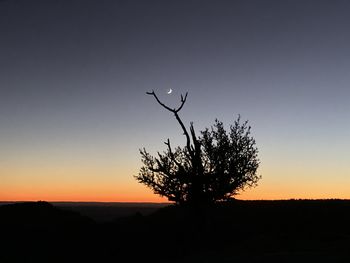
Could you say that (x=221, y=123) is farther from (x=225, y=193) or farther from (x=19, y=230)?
(x=19, y=230)

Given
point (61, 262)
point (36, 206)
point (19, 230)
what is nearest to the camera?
point (61, 262)

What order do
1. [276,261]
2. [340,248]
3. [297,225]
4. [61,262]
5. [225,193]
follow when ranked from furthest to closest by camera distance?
[297,225], [225,193], [61,262], [340,248], [276,261]

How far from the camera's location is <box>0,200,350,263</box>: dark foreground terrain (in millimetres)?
40125

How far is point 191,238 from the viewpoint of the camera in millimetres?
50281

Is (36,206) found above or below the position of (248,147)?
below

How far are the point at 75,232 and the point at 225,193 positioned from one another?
15.5m

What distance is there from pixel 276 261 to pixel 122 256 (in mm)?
17269

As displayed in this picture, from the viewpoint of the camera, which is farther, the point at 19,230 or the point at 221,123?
the point at 221,123

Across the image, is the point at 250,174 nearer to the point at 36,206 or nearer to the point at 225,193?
the point at 225,193

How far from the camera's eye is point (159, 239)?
51.4 m

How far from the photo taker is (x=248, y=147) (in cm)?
5147

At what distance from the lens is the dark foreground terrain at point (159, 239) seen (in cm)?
4012

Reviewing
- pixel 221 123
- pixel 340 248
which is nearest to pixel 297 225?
pixel 221 123

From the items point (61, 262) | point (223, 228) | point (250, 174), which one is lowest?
point (61, 262)
